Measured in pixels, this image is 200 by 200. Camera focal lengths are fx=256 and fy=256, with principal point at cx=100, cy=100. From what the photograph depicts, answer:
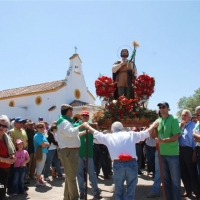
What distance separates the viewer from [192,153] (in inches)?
228

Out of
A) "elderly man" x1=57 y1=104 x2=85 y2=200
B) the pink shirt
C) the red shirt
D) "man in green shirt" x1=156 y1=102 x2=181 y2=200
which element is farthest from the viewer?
the pink shirt

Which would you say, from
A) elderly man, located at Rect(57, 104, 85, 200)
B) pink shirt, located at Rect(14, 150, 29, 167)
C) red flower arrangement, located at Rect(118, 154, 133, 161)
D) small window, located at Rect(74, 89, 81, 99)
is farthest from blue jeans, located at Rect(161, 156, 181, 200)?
small window, located at Rect(74, 89, 81, 99)

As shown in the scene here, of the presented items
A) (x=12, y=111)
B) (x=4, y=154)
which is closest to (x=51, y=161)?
(x=4, y=154)

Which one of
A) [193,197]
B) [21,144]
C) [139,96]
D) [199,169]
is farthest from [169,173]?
[21,144]

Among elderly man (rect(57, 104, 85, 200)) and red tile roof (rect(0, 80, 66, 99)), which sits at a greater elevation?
red tile roof (rect(0, 80, 66, 99))

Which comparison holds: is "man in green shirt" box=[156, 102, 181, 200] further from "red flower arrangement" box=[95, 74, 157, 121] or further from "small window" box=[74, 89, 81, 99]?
"small window" box=[74, 89, 81, 99]

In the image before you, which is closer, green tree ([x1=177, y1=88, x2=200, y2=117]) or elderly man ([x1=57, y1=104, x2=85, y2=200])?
elderly man ([x1=57, y1=104, x2=85, y2=200])

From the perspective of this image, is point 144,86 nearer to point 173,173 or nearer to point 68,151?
point 173,173

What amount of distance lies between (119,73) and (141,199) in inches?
130

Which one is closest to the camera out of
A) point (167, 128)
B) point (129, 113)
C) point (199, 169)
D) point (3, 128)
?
point (3, 128)

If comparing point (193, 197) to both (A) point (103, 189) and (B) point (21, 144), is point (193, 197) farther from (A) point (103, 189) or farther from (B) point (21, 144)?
(B) point (21, 144)

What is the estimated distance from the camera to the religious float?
6254 mm

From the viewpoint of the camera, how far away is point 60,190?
278 inches

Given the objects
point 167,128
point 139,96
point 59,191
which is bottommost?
point 59,191
